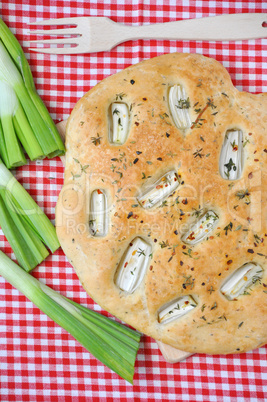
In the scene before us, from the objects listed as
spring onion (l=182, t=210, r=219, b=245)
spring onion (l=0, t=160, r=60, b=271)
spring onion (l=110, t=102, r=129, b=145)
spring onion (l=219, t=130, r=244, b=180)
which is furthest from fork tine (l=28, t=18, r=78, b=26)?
spring onion (l=182, t=210, r=219, b=245)

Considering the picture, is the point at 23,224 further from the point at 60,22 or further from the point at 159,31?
the point at 159,31

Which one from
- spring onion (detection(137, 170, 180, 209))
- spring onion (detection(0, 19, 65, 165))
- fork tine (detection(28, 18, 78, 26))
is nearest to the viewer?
spring onion (detection(137, 170, 180, 209))

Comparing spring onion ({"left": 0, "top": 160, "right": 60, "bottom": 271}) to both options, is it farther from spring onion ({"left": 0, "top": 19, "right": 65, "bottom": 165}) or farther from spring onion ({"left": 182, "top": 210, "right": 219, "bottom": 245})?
spring onion ({"left": 182, "top": 210, "right": 219, "bottom": 245})

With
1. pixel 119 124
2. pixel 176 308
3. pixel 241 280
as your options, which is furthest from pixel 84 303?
pixel 119 124

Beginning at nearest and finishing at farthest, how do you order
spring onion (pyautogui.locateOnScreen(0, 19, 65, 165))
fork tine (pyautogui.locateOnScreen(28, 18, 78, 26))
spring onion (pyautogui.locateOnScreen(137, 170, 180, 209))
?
1. spring onion (pyautogui.locateOnScreen(137, 170, 180, 209))
2. spring onion (pyautogui.locateOnScreen(0, 19, 65, 165))
3. fork tine (pyautogui.locateOnScreen(28, 18, 78, 26))

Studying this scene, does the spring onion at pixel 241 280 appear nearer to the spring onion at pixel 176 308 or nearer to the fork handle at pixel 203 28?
the spring onion at pixel 176 308

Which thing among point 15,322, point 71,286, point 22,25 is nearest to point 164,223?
point 71,286

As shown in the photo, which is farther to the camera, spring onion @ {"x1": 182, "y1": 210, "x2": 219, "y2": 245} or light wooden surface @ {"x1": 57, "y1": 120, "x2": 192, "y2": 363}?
light wooden surface @ {"x1": 57, "y1": 120, "x2": 192, "y2": 363}
